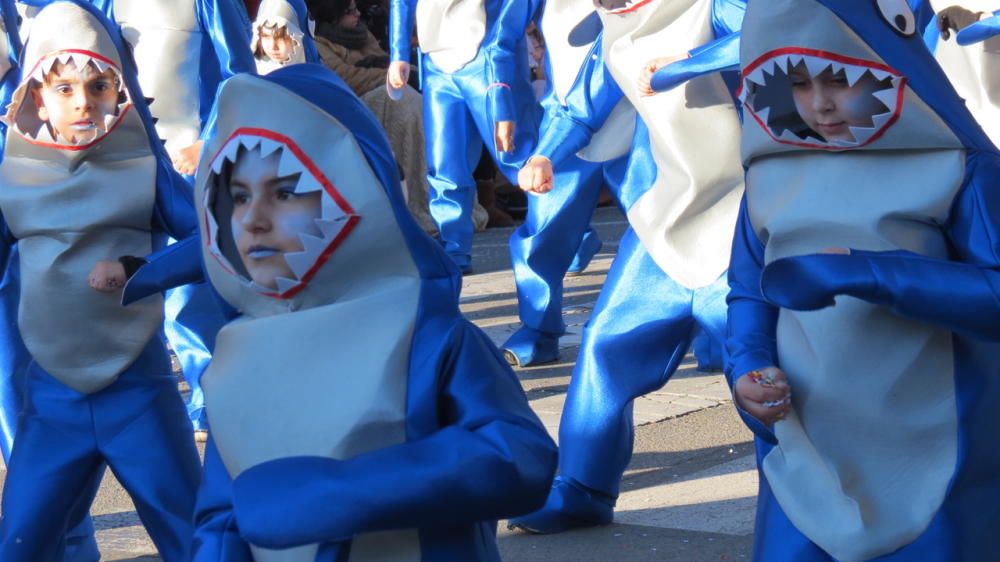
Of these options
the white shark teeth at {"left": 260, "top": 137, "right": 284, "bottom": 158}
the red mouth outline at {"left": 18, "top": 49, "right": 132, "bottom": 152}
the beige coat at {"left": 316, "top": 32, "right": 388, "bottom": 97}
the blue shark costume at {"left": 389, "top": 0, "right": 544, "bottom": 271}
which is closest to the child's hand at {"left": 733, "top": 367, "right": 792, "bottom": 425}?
the white shark teeth at {"left": 260, "top": 137, "right": 284, "bottom": 158}

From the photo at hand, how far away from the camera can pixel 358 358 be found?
2.59 meters

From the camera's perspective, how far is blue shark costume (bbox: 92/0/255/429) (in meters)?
6.94

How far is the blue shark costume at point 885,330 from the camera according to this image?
304 cm

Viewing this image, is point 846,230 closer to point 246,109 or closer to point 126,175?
point 246,109

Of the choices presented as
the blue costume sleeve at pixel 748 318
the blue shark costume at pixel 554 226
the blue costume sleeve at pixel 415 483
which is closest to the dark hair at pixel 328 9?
the blue shark costume at pixel 554 226

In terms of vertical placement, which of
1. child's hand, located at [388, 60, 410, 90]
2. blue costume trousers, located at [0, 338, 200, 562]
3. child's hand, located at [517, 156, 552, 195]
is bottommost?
child's hand, located at [388, 60, 410, 90]

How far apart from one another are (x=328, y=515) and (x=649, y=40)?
270cm

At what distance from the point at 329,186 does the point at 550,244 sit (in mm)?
4854

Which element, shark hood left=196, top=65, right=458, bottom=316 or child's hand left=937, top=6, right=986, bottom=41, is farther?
child's hand left=937, top=6, right=986, bottom=41

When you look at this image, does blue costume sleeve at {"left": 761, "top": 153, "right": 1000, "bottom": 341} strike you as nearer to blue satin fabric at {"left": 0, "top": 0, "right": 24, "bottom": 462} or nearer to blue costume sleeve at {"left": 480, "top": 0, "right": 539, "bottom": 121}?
blue satin fabric at {"left": 0, "top": 0, "right": 24, "bottom": 462}

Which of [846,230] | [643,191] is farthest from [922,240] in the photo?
[643,191]

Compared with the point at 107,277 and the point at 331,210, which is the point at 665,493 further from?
the point at 331,210

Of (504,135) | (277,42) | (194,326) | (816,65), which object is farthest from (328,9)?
(816,65)

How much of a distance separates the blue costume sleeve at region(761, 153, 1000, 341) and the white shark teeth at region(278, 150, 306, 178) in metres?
0.83
